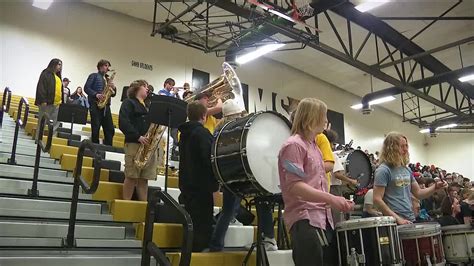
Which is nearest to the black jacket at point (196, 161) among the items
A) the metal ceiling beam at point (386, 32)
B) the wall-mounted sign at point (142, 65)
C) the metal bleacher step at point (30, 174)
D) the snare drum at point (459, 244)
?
the metal bleacher step at point (30, 174)

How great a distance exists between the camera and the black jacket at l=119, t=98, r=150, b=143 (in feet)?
15.1

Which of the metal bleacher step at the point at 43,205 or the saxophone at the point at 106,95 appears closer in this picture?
the metal bleacher step at the point at 43,205

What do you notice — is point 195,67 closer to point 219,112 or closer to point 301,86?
point 301,86

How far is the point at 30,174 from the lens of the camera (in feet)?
15.7

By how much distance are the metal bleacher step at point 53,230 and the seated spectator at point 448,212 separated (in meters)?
4.43

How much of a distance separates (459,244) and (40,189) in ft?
14.2

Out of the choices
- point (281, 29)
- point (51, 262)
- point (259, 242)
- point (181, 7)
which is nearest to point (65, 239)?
point (51, 262)

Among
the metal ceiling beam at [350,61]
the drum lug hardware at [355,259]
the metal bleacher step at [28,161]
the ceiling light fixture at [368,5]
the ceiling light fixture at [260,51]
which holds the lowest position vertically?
the drum lug hardware at [355,259]

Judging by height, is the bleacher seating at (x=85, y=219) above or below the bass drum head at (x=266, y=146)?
below

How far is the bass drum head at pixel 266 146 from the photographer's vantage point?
118 inches

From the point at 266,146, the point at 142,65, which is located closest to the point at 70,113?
the point at 266,146

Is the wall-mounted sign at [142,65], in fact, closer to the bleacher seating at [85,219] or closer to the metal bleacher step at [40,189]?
the bleacher seating at [85,219]

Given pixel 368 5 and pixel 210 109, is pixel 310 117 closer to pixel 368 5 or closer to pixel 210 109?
pixel 210 109

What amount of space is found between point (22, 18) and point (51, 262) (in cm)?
850
